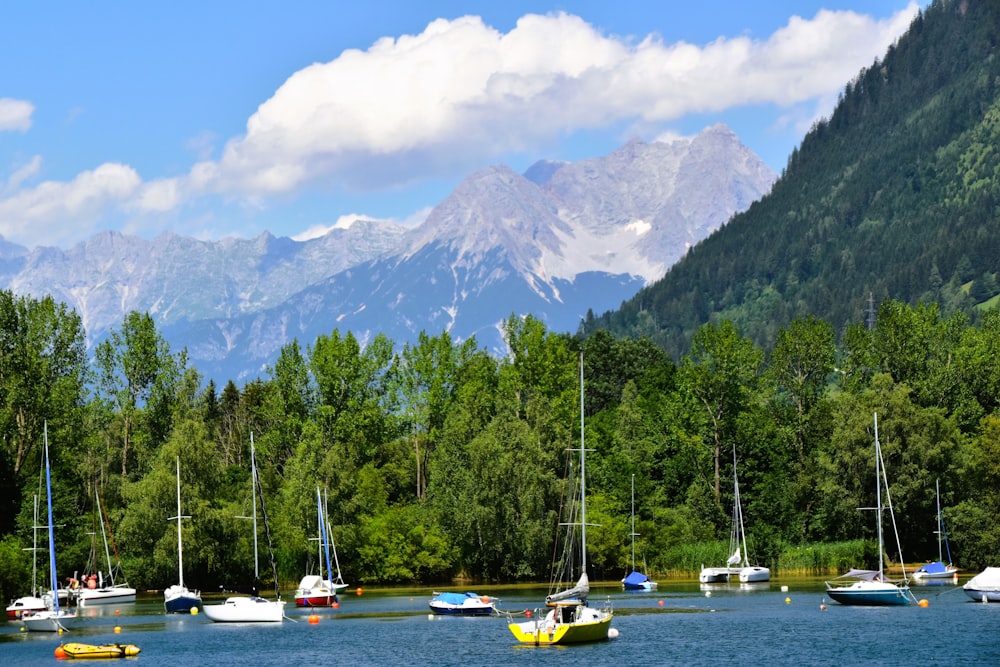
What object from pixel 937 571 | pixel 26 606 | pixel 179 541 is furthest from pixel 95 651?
pixel 937 571

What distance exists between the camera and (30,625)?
333 ft

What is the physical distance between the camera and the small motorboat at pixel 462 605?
111m

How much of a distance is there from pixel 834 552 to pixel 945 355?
3172 cm

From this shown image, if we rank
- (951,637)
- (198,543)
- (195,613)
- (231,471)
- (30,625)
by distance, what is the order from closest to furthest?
(951,637) → (30,625) → (195,613) → (198,543) → (231,471)

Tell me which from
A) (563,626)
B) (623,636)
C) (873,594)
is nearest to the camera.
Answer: (563,626)

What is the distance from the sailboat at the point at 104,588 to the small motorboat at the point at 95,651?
45113mm

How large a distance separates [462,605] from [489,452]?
3483 centimetres

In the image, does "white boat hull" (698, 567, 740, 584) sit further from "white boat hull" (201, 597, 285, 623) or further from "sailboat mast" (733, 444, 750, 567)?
"white boat hull" (201, 597, 285, 623)

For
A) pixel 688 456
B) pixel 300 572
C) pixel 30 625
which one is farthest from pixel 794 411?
pixel 30 625

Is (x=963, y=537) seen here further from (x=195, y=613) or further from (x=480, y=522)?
(x=195, y=613)

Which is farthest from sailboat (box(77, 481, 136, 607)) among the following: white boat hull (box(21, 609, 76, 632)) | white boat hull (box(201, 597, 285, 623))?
white boat hull (box(21, 609, 76, 632))

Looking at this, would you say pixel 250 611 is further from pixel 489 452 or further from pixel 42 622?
pixel 489 452

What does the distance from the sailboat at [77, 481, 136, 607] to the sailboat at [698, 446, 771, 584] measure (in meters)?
59.6

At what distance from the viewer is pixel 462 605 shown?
364ft
